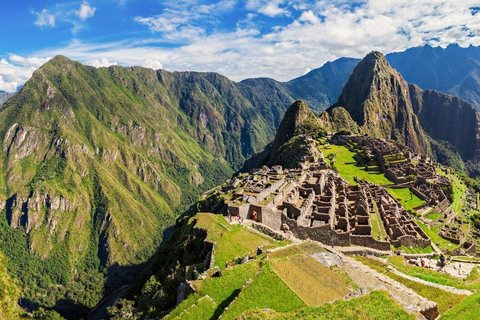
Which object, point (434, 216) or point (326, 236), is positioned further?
point (434, 216)

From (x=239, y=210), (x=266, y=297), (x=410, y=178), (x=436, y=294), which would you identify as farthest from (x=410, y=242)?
(x=410, y=178)

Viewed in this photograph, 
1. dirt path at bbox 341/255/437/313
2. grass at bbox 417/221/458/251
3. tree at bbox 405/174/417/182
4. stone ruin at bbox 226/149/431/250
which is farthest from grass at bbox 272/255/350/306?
tree at bbox 405/174/417/182

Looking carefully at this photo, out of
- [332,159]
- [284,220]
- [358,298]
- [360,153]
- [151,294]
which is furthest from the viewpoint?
[360,153]

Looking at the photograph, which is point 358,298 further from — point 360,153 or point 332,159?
point 360,153

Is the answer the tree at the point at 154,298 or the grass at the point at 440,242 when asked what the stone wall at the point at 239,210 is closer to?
the tree at the point at 154,298

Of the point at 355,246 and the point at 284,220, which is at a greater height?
the point at 284,220

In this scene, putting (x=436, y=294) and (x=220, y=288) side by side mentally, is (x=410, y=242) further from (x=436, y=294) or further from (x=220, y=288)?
(x=220, y=288)

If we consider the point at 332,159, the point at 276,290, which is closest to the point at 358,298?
the point at 276,290
